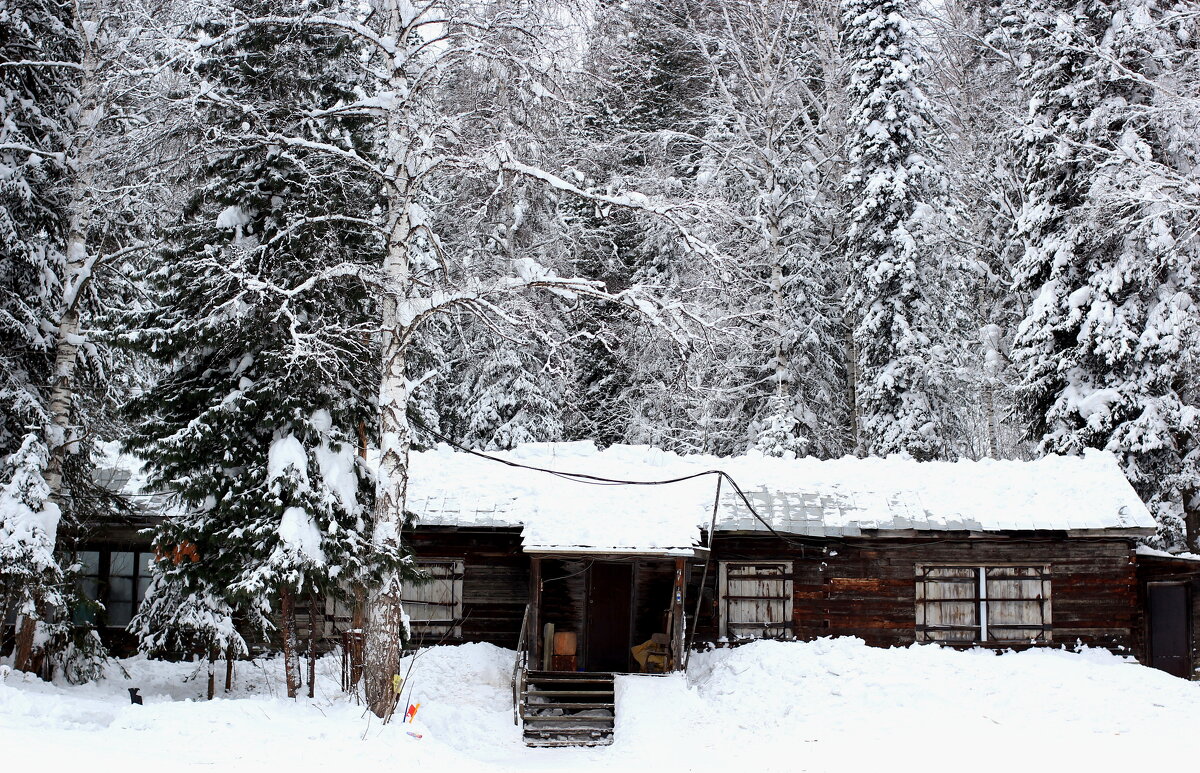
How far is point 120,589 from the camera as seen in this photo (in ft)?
64.7

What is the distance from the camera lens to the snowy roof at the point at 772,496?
18641mm

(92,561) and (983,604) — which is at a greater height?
(92,561)

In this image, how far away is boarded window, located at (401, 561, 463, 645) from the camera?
19656mm

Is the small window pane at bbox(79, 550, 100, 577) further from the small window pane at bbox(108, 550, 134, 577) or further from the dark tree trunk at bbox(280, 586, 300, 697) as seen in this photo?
the dark tree trunk at bbox(280, 586, 300, 697)

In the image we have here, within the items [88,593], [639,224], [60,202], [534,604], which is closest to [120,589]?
[88,593]

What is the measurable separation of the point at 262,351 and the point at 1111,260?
765 inches

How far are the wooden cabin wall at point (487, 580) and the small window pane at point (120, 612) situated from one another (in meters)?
5.58

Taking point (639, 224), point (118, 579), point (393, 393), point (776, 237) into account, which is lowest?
point (118, 579)

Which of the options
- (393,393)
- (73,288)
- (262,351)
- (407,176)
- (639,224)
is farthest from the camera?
(639,224)

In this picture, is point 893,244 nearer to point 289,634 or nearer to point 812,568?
point 812,568

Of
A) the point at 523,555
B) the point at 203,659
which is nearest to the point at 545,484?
the point at 523,555

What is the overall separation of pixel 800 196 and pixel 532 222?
26.5 ft

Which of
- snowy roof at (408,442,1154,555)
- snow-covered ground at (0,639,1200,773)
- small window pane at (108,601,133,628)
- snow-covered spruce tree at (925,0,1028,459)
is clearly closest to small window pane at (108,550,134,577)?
small window pane at (108,601,133,628)

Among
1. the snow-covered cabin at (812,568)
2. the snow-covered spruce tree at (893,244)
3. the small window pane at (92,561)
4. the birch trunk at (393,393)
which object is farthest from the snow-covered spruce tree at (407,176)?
the snow-covered spruce tree at (893,244)
